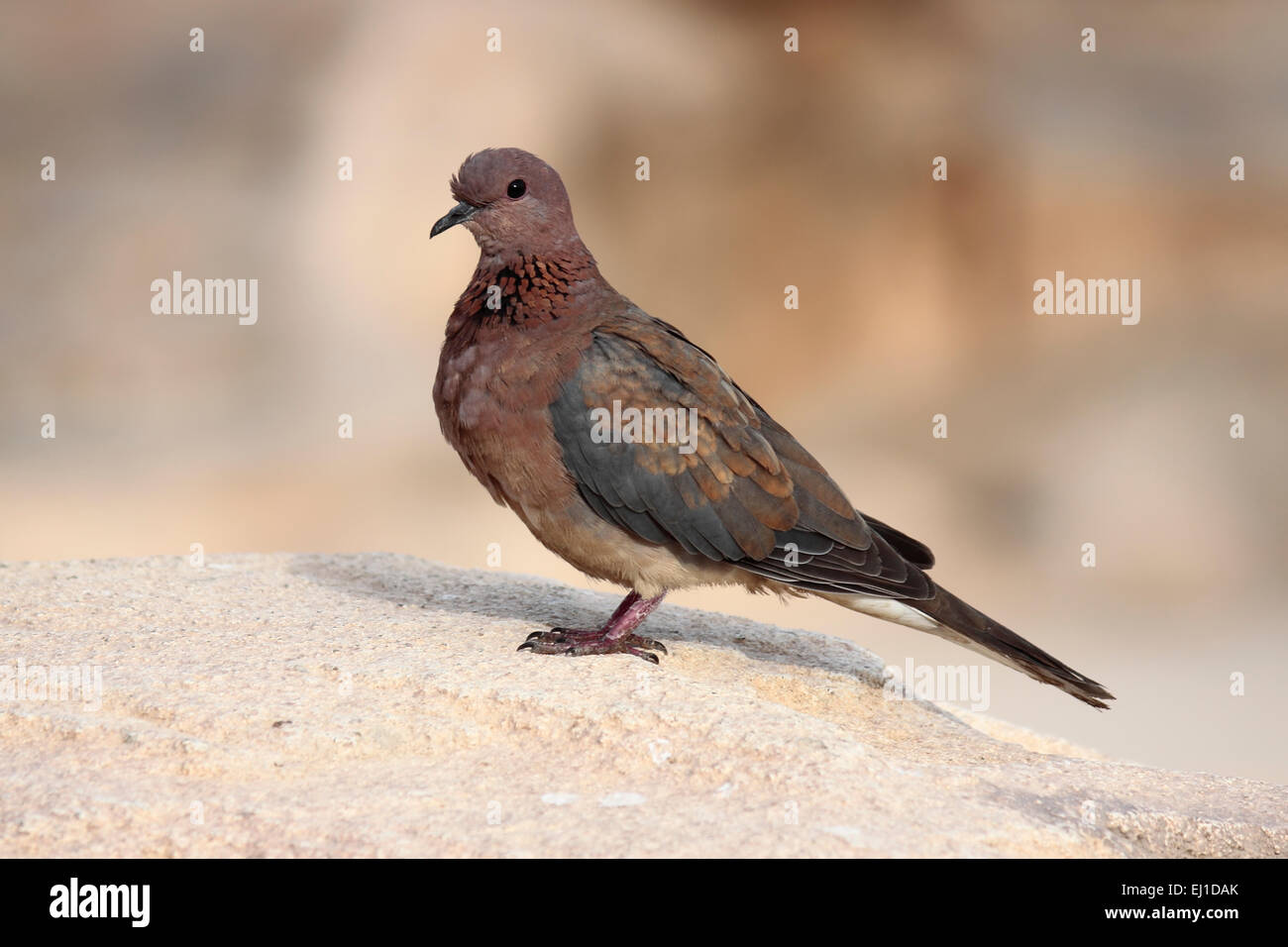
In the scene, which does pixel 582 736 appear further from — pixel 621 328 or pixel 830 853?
pixel 621 328

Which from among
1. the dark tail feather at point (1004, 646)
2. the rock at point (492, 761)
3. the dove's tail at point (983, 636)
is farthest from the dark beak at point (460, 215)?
the dark tail feather at point (1004, 646)

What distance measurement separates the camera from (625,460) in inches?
200

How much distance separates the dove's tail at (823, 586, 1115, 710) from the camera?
5.14 metres

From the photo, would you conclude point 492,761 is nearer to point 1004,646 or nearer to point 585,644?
point 585,644

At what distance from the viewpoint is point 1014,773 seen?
4402mm

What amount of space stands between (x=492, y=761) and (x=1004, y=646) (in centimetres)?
213

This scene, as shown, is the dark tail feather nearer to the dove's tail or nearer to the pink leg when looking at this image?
the dove's tail

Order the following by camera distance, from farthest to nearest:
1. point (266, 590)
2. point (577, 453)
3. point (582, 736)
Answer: point (266, 590) < point (577, 453) < point (582, 736)

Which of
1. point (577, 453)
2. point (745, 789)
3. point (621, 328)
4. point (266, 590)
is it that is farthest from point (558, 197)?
point (745, 789)

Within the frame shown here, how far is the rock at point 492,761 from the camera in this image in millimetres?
3689

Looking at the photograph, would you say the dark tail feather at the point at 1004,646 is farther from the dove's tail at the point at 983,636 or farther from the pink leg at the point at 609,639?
the pink leg at the point at 609,639

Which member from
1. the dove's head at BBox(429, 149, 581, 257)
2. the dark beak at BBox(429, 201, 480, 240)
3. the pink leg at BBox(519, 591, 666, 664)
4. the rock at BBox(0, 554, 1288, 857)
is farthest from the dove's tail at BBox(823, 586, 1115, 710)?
the dark beak at BBox(429, 201, 480, 240)

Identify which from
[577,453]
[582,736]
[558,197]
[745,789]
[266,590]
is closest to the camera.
→ [745,789]

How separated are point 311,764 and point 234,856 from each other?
0.54 meters
